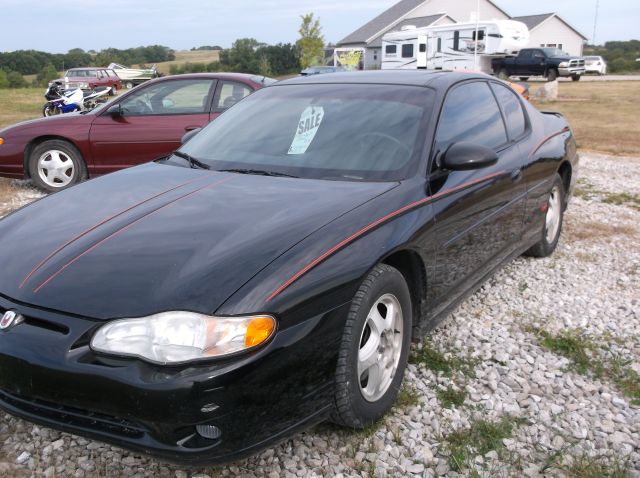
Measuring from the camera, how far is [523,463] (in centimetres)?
240

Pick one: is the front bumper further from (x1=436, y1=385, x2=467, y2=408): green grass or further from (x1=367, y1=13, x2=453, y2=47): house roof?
(x1=367, y1=13, x2=453, y2=47): house roof

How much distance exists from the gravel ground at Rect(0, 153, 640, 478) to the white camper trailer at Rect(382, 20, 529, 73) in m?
28.2

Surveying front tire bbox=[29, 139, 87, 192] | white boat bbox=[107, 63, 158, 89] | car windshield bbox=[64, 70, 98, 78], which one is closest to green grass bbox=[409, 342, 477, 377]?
front tire bbox=[29, 139, 87, 192]

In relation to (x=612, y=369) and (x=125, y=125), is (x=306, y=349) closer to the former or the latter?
(x=612, y=369)

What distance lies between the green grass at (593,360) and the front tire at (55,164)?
5.74m

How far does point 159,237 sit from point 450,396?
1.55 m

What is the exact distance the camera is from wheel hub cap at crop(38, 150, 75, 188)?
7.18 meters

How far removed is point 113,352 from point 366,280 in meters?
0.99

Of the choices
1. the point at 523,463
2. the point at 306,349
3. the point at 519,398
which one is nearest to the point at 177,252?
the point at 306,349

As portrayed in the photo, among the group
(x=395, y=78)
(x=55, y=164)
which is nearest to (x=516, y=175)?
(x=395, y=78)

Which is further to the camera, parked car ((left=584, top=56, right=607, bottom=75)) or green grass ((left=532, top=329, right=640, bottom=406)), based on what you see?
parked car ((left=584, top=56, right=607, bottom=75))

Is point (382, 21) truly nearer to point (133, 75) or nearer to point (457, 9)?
point (457, 9)

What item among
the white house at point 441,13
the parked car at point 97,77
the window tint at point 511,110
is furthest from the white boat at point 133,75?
the window tint at point 511,110

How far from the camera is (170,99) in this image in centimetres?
738
